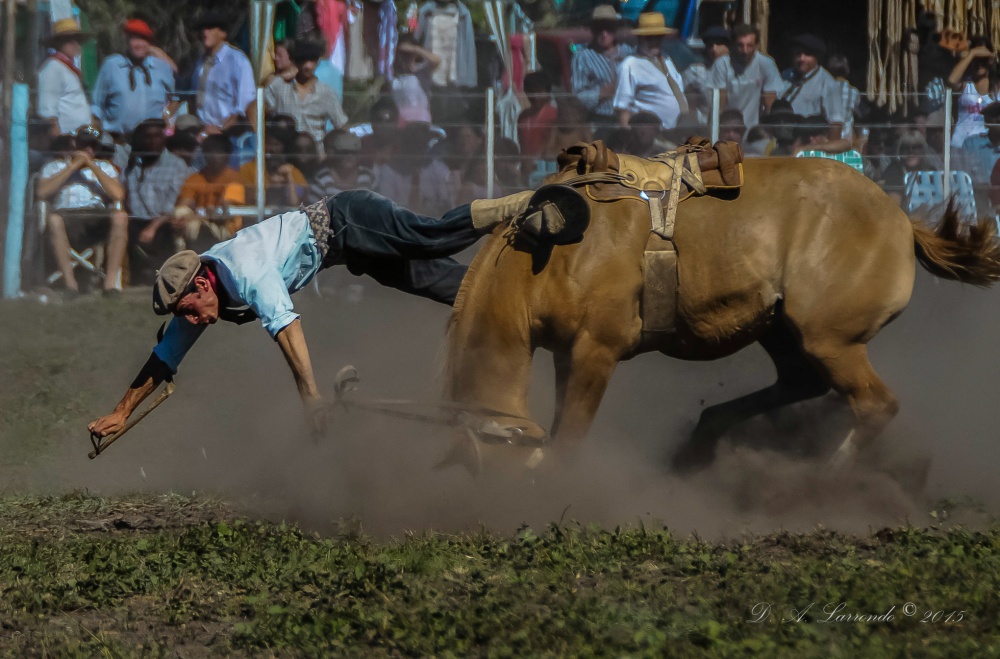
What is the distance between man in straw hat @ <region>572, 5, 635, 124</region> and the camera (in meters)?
11.8

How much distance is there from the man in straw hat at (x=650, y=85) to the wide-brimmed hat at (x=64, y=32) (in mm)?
5062

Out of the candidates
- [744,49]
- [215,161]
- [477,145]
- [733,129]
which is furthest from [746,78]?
[215,161]

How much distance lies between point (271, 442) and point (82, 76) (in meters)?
6.33

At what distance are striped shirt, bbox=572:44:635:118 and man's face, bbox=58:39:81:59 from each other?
463cm

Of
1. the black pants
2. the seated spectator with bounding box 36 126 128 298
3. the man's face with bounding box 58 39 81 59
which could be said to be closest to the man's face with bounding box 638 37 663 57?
the seated spectator with bounding box 36 126 128 298

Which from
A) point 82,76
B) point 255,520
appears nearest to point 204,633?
point 255,520

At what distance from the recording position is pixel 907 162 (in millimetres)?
11703

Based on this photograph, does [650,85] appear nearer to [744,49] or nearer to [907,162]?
[744,49]

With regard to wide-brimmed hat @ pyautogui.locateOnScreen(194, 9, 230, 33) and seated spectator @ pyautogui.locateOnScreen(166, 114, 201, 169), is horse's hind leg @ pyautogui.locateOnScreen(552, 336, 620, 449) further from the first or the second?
wide-brimmed hat @ pyautogui.locateOnScreen(194, 9, 230, 33)

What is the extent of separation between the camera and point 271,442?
7051mm

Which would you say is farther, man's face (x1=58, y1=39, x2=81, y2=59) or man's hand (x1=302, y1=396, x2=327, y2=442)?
man's face (x1=58, y1=39, x2=81, y2=59)

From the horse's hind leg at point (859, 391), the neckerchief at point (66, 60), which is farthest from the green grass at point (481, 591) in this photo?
the neckerchief at point (66, 60)

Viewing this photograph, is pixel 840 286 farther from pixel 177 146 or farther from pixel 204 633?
pixel 177 146

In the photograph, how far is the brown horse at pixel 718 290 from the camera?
5703 mm
